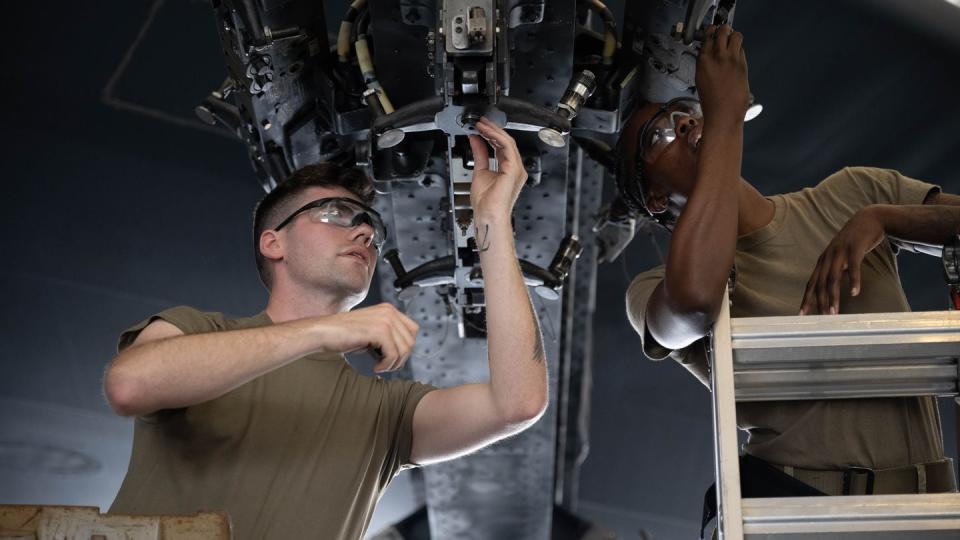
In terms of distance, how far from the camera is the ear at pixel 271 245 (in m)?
2.60

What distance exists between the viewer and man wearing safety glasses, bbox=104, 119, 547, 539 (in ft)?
6.34

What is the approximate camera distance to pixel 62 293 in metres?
5.41

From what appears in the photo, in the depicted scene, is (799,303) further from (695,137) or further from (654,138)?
(654,138)

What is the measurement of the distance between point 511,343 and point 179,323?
26.7 inches

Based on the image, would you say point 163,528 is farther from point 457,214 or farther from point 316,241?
point 457,214

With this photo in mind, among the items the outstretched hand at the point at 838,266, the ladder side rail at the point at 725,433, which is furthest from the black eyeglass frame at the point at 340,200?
the outstretched hand at the point at 838,266

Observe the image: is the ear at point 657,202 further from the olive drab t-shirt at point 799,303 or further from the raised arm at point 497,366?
the raised arm at point 497,366

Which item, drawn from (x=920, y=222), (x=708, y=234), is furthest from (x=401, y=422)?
(x=920, y=222)

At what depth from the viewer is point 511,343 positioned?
7.13ft

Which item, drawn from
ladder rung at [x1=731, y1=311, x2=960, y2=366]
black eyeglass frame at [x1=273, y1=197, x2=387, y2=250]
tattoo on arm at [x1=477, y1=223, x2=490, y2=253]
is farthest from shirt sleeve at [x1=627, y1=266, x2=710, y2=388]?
black eyeglass frame at [x1=273, y1=197, x2=387, y2=250]

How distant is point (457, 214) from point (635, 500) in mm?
3516

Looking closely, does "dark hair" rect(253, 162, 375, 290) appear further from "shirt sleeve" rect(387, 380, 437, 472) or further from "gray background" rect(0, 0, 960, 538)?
"gray background" rect(0, 0, 960, 538)

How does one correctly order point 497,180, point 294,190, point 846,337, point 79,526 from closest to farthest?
1. point 79,526
2. point 846,337
3. point 497,180
4. point 294,190

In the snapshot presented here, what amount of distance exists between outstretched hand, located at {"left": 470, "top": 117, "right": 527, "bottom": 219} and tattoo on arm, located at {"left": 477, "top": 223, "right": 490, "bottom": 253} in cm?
3
